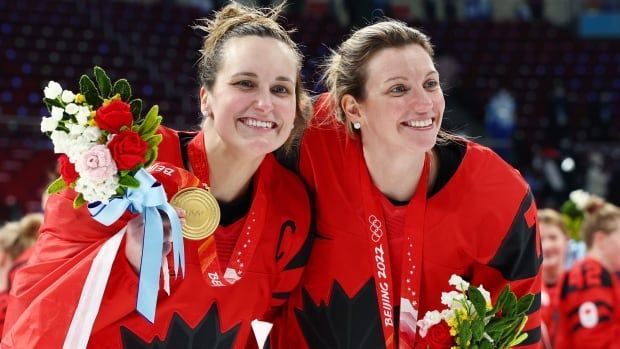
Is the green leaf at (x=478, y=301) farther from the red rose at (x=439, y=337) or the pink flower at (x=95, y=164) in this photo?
the pink flower at (x=95, y=164)

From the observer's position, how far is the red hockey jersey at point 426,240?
10.6ft

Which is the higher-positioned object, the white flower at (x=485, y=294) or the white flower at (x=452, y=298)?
the white flower at (x=485, y=294)

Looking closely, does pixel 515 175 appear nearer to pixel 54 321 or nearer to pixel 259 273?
pixel 259 273

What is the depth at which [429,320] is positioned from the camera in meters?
3.20

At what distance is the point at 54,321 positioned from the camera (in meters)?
2.75

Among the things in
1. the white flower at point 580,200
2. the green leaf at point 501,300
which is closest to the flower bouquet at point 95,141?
the green leaf at point 501,300

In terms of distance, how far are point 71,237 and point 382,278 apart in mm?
1033

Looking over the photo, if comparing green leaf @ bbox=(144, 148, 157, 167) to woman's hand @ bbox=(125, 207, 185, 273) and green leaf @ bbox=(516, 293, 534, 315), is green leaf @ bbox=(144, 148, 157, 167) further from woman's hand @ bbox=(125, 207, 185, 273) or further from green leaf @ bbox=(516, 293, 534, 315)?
green leaf @ bbox=(516, 293, 534, 315)

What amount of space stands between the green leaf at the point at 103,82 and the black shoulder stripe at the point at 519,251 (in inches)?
53.8

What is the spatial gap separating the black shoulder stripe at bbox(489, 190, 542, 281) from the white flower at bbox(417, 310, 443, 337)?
0.85 ft

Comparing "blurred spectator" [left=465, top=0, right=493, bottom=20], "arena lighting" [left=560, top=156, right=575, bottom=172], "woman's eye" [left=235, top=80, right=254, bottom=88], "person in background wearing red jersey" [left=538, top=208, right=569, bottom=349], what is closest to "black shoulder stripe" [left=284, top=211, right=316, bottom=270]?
"woman's eye" [left=235, top=80, right=254, bottom=88]

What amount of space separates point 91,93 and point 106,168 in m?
0.24

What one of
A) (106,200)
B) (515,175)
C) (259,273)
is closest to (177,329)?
(259,273)

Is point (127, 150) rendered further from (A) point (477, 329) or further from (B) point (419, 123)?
(A) point (477, 329)
